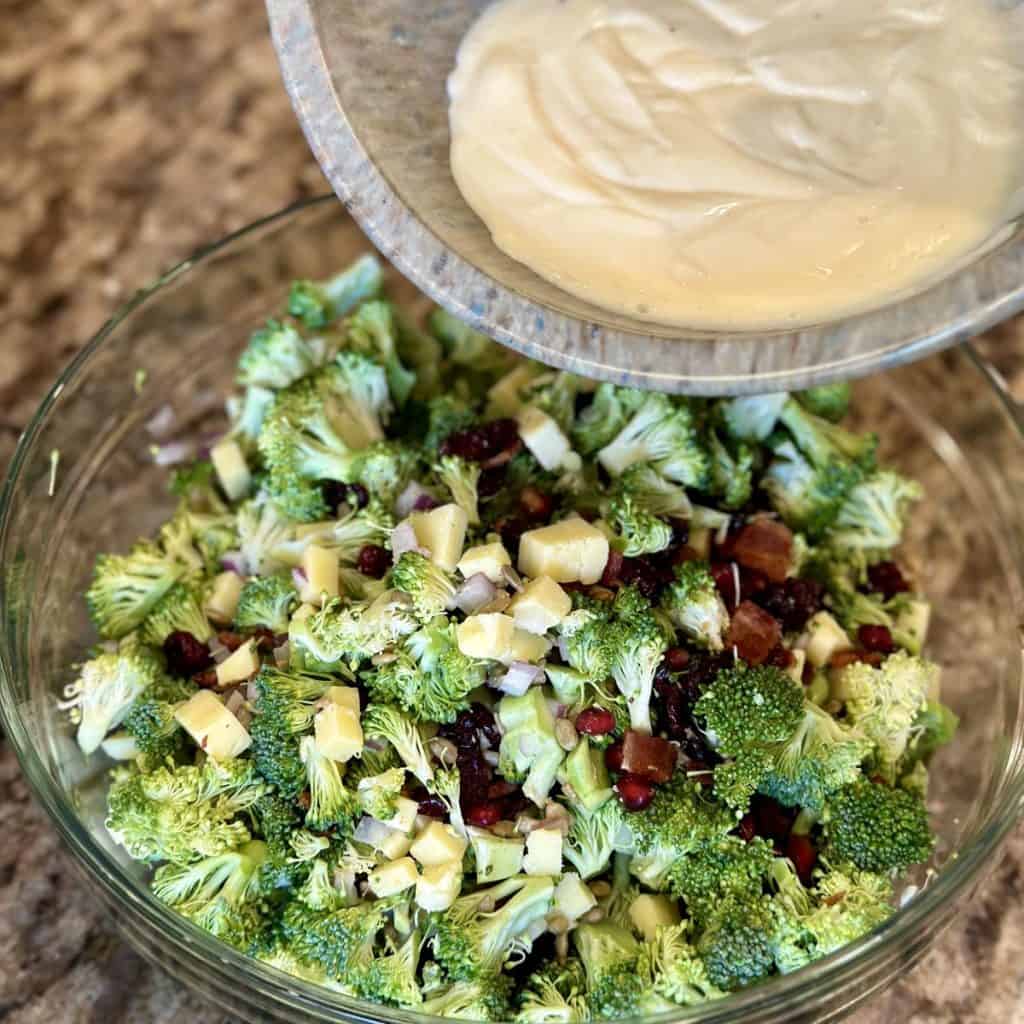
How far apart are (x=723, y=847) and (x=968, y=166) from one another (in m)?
0.99

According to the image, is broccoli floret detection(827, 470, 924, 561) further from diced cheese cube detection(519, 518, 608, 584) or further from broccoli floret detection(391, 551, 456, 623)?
broccoli floret detection(391, 551, 456, 623)

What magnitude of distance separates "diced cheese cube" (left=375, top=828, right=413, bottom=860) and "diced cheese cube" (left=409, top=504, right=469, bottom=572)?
1.23ft

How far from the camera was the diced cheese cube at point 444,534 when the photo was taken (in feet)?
5.81

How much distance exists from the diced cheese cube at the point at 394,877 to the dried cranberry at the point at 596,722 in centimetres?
30

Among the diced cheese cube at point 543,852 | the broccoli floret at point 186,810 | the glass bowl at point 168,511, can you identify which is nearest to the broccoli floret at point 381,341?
the glass bowl at point 168,511

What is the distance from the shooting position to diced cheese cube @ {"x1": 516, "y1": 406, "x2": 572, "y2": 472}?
6.55 ft

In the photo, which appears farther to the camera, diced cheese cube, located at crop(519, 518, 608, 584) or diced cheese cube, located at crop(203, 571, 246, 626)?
diced cheese cube, located at crop(203, 571, 246, 626)

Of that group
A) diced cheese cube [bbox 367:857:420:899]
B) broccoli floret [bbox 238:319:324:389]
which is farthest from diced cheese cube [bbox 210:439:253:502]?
diced cheese cube [bbox 367:857:420:899]

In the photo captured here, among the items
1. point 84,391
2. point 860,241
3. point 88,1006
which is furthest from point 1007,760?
point 84,391

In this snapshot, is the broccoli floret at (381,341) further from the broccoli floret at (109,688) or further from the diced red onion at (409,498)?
the broccoli floret at (109,688)

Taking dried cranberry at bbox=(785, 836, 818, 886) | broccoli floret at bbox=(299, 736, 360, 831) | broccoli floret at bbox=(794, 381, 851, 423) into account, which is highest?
broccoli floret at bbox=(299, 736, 360, 831)

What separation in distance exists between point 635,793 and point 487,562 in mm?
376

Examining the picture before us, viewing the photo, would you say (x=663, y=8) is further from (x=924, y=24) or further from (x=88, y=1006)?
(x=88, y=1006)

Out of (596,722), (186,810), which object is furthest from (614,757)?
(186,810)
